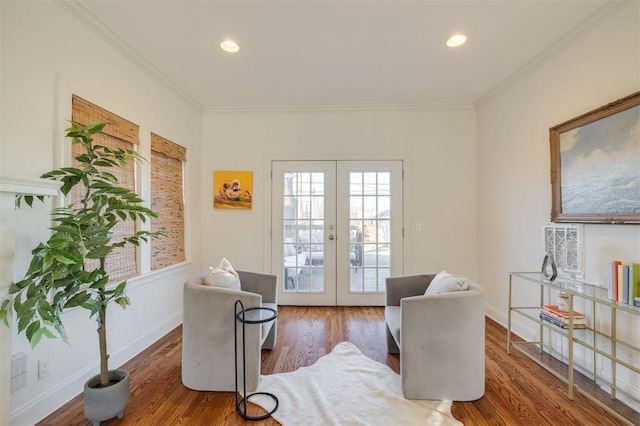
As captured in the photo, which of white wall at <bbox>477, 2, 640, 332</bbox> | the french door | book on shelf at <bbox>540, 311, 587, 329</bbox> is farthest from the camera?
the french door

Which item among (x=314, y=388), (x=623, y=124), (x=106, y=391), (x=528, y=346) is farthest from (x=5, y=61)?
(x=528, y=346)

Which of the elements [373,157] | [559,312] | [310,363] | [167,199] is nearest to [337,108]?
[373,157]

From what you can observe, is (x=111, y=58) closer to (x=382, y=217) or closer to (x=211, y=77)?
(x=211, y=77)

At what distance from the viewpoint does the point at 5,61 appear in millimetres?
1555

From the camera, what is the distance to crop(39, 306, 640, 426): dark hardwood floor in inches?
68.5

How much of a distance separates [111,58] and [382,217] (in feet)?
10.6

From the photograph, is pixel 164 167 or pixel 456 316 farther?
pixel 164 167

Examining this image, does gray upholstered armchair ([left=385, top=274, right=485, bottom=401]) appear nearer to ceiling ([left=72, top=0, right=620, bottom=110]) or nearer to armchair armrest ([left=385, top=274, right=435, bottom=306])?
armchair armrest ([left=385, top=274, right=435, bottom=306])

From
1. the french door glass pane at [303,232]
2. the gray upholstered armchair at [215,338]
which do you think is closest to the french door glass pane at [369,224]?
the french door glass pane at [303,232]

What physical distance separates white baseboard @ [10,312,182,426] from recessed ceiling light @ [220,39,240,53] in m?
2.66

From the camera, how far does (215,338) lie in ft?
6.40

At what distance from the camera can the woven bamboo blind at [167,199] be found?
9.37ft

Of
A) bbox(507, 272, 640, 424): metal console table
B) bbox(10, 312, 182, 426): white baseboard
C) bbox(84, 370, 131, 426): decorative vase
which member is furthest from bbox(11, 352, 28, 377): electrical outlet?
bbox(507, 272, 640, 424): metal console table

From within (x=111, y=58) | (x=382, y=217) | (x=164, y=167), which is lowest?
(x=382, y=217)
